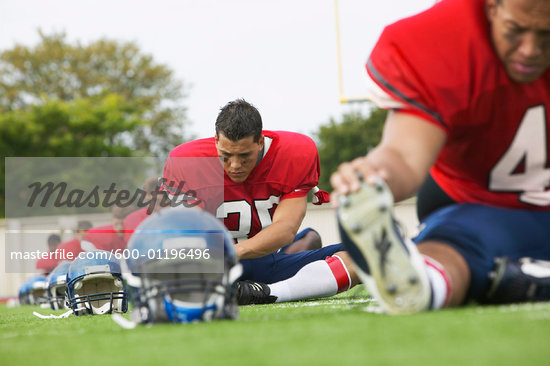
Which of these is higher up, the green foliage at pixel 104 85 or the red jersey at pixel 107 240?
the green foliage at pixel 104 85

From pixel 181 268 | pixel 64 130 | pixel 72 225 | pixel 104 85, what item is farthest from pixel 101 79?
pixel 181 268

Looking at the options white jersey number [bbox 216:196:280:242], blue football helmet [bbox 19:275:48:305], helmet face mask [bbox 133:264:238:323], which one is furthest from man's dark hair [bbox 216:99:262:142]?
blue football helmet [bbox 19:275:48:305]

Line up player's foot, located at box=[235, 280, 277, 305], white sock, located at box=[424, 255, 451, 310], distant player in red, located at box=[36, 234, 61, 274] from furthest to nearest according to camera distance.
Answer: distant player in red, located at box=[36, 234, 61, 274], player's foot, located at box=[235, 280, 277, 305], white sock, located at box=[424, 255, 451, 310]

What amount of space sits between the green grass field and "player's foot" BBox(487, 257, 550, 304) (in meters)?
0.06

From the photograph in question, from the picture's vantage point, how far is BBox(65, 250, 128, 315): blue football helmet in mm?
3648

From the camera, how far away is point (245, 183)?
407 cm

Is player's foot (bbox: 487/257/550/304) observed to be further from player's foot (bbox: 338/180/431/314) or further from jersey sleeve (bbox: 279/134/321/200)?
Answer: jersey sleeve (bbox: 279/134/321/200)

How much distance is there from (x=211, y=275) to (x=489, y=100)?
1000 mm

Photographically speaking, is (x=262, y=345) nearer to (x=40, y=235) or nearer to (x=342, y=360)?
(x=342, y=360)

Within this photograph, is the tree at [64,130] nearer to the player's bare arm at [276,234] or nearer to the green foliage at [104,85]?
the green foliage at [104,85]

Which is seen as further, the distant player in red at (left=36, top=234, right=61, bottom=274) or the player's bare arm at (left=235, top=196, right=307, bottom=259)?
the distant player in red at (left=36, top=234, right=61, bottom=274)

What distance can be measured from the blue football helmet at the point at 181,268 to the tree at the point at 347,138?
2567 cm

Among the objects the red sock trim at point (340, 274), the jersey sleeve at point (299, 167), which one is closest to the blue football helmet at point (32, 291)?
the jersey sleeve at point (299, 167)

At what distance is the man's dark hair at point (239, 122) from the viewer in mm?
3717
